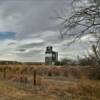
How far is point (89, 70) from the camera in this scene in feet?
100

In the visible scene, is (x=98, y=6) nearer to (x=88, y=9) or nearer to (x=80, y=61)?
(x=88, y=9)

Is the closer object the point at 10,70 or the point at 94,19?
the point at 94,19

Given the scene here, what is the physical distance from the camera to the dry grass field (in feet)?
49.6

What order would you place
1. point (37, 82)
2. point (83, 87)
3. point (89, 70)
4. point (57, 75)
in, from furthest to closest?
point (57, 75)
point (89, 70)
point (37, 82)
point (83, 87)

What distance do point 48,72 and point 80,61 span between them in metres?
4.21

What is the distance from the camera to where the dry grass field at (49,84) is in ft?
49.6

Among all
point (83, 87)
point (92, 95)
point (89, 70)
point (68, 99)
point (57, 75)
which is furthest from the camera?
point (57, 75)

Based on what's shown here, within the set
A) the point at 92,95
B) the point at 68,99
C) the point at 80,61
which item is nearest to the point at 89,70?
the point at 80,61

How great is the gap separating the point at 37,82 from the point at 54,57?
2748 cm

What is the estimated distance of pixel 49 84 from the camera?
20781mm

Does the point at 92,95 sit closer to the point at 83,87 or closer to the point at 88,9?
the point at 83,87

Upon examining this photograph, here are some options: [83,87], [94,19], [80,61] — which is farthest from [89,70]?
[94,19]

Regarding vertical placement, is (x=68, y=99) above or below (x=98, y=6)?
below

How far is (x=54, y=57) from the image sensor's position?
160 ft
